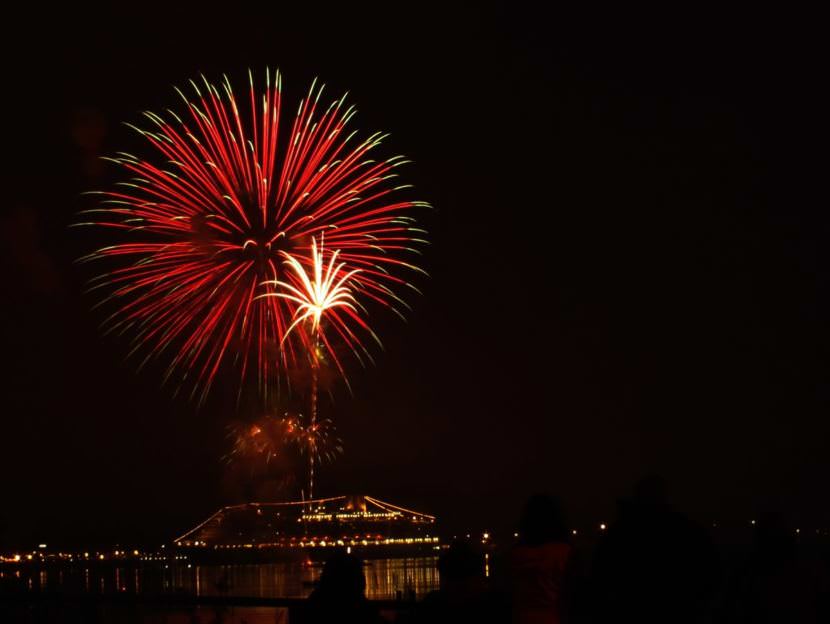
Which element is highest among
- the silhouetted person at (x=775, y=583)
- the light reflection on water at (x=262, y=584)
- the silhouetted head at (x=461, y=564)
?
the silhouetted head at (x=461, y=564)

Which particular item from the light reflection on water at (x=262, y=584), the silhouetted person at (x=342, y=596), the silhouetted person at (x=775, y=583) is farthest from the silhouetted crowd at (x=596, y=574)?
the light reflection on water at (x=262, y=584)

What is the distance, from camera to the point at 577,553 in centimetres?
645

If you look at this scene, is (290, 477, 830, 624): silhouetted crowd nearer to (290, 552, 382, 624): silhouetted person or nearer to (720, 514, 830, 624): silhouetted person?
(290, 552, 382, 624): silhouetted person

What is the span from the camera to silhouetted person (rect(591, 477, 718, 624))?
20.5 ft

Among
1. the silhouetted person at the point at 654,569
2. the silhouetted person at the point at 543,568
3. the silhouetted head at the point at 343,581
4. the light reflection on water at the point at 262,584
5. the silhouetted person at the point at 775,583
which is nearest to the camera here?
the silhouetted head at the point at 343,581

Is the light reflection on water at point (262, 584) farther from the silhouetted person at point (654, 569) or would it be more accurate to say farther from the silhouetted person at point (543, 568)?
the silhouetted person at point (654, 569)

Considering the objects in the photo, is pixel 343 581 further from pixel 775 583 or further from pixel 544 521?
pixel 775 583

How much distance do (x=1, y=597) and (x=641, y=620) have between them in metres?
9.21

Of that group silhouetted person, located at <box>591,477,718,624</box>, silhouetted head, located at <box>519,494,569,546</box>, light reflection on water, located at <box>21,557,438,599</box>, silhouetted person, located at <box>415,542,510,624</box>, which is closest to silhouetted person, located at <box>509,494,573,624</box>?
silhouetted head, located at <box>519,494,569,546</box>

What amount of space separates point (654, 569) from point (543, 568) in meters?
0.59

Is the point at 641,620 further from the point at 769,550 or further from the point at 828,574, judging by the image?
the point at 828,574

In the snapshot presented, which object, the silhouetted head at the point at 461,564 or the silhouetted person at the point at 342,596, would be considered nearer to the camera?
the silhouetted person at the point at 342,596

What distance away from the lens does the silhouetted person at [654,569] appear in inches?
246

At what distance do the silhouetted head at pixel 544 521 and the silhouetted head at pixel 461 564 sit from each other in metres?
0.54
